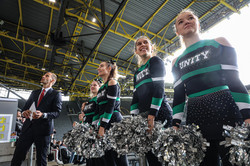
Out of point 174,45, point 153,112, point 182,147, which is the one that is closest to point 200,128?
point 182,147

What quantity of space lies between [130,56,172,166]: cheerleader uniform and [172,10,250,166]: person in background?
21cm

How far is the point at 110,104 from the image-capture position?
1.96 m

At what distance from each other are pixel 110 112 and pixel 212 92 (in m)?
1.16

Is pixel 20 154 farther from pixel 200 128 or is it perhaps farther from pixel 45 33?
pixel 45 33

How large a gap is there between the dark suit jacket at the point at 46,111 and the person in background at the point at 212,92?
6.46 ft

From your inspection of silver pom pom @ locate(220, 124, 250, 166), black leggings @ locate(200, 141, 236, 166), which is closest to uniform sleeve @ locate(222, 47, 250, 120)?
silver pom pom @ locate(220, 124, 250, 166)

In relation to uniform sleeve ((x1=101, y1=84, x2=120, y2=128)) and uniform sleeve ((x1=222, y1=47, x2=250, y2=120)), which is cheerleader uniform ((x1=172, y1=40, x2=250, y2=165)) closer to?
Result: uniform sleeve ((x1=222, y1=47, x2=250, y2=120))

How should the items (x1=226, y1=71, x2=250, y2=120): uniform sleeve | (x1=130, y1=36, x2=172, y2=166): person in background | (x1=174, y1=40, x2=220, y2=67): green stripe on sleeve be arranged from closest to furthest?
(x1=226, y1=71, x2=250, y2=120): uniform sleeve, (x1=174, y1=40, x2=220, y2=67): green stripe on sleeve, (x1=130, y1=36, x2=172, y2=166): person in background

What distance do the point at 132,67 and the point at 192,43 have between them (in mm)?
11612

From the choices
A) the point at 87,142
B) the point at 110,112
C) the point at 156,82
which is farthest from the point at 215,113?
the point at 87,142

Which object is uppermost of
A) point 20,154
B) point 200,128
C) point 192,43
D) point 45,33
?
point 45,33

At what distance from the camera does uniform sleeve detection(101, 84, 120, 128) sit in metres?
1.88

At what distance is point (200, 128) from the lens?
110cm

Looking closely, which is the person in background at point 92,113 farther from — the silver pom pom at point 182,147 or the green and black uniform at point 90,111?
the silver pom pom at point 182,147
